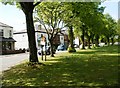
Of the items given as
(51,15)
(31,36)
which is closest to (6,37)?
(51,15)

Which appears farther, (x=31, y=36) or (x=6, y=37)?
(x=6, y=37)

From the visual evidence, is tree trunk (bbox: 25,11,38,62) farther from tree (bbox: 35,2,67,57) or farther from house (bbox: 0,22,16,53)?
house (bbox: 0,22,16,53)

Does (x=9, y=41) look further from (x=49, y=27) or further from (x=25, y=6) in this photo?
(x=25, y=6)

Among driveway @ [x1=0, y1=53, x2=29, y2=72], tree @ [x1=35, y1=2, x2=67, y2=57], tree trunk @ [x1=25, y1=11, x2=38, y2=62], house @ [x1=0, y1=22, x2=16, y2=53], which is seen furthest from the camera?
house @ [x1=0, y1=22, x2=16, y2=53]

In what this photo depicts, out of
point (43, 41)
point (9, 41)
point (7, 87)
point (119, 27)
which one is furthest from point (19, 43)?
point (7, 87)

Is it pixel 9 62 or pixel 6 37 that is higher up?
pixel 6 37

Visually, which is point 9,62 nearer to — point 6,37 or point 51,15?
point 51,15

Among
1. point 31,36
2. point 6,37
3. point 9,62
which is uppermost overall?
point 6,37

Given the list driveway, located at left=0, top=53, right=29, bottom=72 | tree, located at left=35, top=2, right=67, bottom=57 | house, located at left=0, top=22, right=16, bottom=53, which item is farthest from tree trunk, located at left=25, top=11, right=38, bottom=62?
house, located at left=0, top=22, right=16, bottom=53

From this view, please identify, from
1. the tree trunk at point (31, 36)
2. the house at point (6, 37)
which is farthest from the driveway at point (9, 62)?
the house at point (6, 37)

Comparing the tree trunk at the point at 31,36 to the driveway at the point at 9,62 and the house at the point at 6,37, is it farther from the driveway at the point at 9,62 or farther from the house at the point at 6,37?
the house at the point at 6,37

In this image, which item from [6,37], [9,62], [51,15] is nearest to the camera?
[9,62]

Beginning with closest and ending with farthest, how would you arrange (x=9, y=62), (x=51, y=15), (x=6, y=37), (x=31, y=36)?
(x=31, y=36) < (x=9, y=62) < (x=51, y=15) < (x=6, y=37)

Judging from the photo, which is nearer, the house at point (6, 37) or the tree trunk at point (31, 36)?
the tree trunk at point (31, 36)
